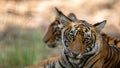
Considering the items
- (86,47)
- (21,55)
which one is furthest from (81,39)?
(21,55)

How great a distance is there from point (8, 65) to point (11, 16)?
2.87 metres

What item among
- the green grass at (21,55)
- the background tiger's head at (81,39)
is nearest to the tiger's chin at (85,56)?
the background tiger's head at (81,39)

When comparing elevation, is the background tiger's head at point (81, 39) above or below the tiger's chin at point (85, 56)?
above

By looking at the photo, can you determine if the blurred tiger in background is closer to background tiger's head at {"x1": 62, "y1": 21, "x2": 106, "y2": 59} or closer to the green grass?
background tiger's head at {"x1": 62, "y1": 21, "x2": 106, "y2": 59}

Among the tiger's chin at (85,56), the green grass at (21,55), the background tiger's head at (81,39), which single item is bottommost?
the green grass at (21,55)

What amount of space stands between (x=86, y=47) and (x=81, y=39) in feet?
0.28

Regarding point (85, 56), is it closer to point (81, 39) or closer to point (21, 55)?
point (81, 39)

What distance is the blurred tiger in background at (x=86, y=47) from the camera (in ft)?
14.4

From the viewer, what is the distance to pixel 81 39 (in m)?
4.40

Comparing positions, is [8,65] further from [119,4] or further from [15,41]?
[119,4]

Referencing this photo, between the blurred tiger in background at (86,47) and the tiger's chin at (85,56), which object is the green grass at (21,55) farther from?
the tiger's chin at (85,56)

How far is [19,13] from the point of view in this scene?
941 centimetres

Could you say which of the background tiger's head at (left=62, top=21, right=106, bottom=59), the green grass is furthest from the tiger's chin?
the green grass

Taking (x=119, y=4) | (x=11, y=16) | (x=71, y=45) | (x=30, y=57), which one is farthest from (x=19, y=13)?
(x=71, y=45)
